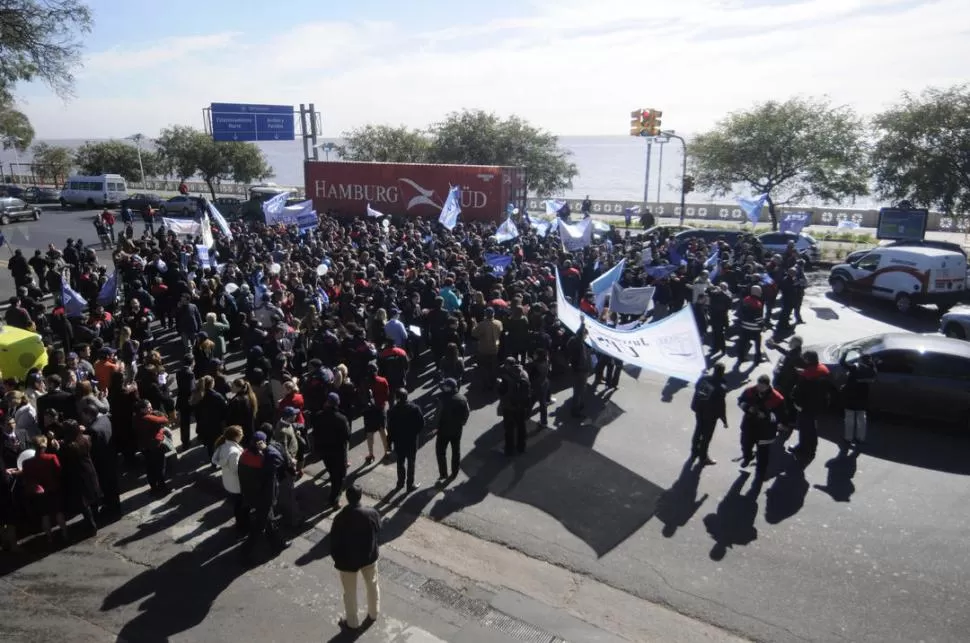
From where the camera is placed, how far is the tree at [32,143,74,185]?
2500 inches

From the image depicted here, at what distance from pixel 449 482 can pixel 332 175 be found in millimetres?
25867

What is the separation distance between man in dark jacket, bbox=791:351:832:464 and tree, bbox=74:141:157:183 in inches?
2356

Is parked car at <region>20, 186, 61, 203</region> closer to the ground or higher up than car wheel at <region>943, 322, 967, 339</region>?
higher up

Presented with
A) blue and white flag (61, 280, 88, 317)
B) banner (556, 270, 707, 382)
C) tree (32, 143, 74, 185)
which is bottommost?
blue and white flag (61, 280, 88, 317)

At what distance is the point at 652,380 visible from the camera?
1284 cm

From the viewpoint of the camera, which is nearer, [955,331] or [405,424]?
[405,424]

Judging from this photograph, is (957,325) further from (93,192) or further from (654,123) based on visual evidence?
(93,192)

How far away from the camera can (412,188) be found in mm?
30031

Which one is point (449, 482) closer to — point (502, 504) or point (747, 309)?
point (502, 504)

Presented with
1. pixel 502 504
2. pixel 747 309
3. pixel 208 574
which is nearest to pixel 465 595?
pixel 502 504

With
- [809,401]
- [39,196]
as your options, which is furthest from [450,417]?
[39,196]

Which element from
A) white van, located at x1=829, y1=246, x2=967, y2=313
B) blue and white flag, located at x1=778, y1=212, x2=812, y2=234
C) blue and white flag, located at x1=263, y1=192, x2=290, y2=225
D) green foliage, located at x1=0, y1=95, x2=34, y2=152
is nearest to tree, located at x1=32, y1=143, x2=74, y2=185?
green foliage, located at x1=0, y1=95, x2=34, y2=152

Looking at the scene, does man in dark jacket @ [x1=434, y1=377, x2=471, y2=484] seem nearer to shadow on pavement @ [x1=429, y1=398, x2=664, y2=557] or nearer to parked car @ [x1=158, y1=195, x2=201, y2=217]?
shadow on pavement @ [x1=429, y1=398, x2=664, y2=557]

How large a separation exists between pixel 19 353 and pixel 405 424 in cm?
720
